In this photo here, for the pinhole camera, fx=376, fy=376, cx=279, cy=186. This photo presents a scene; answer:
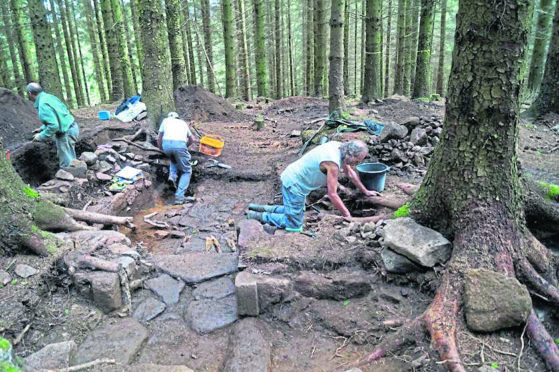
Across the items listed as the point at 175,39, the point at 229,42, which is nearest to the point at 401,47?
the point at 229,42

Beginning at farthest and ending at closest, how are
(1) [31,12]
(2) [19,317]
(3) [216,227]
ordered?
(1) [31,12], (3) [216,227], (2) [19,317]

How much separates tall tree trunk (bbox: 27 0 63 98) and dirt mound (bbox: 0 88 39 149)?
92 centimetres

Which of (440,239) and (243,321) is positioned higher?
(440,239)

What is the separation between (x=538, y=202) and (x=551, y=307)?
3.46 feet

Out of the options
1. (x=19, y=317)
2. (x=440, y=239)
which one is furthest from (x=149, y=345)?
(x=440, y=239)

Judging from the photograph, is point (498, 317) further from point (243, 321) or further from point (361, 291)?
point (243, 321)

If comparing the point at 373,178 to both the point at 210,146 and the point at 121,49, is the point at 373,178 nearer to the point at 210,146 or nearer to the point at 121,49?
the point at 210,146

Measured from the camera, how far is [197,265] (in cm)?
445

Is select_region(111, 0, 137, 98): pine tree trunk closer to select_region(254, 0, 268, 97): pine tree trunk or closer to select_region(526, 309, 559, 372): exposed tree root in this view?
select_region(254, 0, 268, 97): pine tree trunk

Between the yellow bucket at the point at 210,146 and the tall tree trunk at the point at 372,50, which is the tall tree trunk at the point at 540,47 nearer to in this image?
the tall tree trunk at the point at 372,50

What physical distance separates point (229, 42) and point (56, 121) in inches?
377

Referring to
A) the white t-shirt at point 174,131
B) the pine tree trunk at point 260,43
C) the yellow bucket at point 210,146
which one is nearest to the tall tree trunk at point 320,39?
the pine tree trunk at point 260,43

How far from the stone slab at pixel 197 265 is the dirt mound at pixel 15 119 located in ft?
21.6

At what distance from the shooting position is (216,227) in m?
6.41
